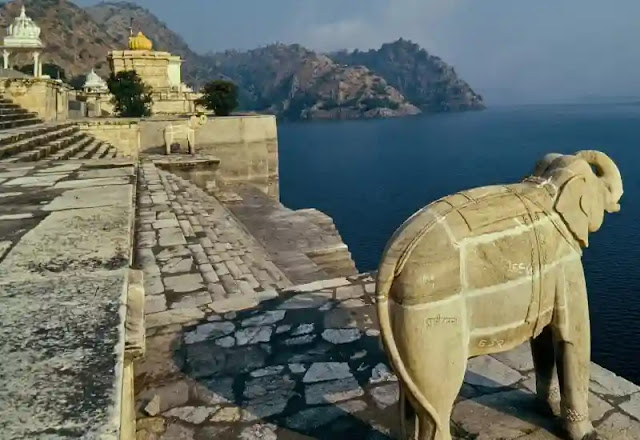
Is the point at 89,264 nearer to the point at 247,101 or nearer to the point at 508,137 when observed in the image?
the point at 508,137

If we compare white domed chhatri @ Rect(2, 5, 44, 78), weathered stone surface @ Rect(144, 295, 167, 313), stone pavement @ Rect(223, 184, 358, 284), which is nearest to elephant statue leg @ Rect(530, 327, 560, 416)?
weathered stone surface @ Rect(144, 295, 167, 313)

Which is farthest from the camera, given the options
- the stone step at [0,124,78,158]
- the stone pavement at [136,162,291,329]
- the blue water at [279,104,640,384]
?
the blue water at [279,104,640,384]

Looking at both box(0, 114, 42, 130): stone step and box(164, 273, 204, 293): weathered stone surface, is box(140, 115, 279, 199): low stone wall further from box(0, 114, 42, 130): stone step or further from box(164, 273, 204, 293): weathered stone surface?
box(164, 273, 204, 293): weathered stone surface

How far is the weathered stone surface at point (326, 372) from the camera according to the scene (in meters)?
3.62

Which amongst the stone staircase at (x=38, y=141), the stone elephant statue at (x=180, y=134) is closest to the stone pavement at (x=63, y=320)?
the stone staircase at (x=38, y=141)

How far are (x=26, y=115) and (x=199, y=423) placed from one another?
18.9 m

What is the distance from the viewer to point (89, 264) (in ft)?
10.5

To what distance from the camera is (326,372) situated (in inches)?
145

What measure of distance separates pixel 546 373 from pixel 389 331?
1.27 m

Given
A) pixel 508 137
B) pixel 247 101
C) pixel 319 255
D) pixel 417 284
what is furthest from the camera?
pixel 247 101

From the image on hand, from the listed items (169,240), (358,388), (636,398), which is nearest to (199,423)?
(358,388)

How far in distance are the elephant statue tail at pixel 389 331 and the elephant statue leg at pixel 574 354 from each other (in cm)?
87

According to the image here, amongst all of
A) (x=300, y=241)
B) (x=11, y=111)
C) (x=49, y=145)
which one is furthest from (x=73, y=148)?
(x=300, y=241)

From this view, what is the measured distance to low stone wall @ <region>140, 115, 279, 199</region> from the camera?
21875mm
